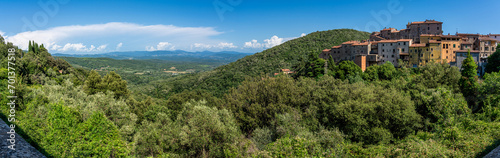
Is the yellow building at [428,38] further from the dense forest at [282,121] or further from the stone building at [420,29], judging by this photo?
the dense forest at [282,121]

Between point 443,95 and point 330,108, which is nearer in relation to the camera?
point 330,108

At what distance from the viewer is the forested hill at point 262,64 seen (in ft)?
278

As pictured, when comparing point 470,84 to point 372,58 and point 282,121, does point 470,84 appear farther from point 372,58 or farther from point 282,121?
point 282,121

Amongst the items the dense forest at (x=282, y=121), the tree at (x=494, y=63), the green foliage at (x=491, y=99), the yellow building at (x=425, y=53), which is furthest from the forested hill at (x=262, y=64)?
the green foliage at (x=491, y=99)

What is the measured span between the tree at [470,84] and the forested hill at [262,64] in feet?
135

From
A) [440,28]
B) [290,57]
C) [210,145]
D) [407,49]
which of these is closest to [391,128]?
[210,145]

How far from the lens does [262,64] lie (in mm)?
101438

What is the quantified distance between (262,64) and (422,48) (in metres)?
56.4

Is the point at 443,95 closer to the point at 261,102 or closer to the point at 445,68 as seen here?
the point at 445,68

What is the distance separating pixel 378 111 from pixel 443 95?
993cm

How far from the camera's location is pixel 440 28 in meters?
63.0

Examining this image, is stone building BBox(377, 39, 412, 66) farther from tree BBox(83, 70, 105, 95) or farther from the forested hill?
tree BBox(83, 70, 105, 95)

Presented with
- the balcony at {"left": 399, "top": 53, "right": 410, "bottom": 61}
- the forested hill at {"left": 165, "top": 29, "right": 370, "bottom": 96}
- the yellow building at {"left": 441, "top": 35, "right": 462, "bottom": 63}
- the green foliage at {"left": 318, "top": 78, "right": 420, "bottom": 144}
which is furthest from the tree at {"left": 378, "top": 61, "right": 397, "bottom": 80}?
the forested hill at {"left": 165, "top": 29, "right": 370, "bottom": 96}

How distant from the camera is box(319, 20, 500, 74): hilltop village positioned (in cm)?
5325
